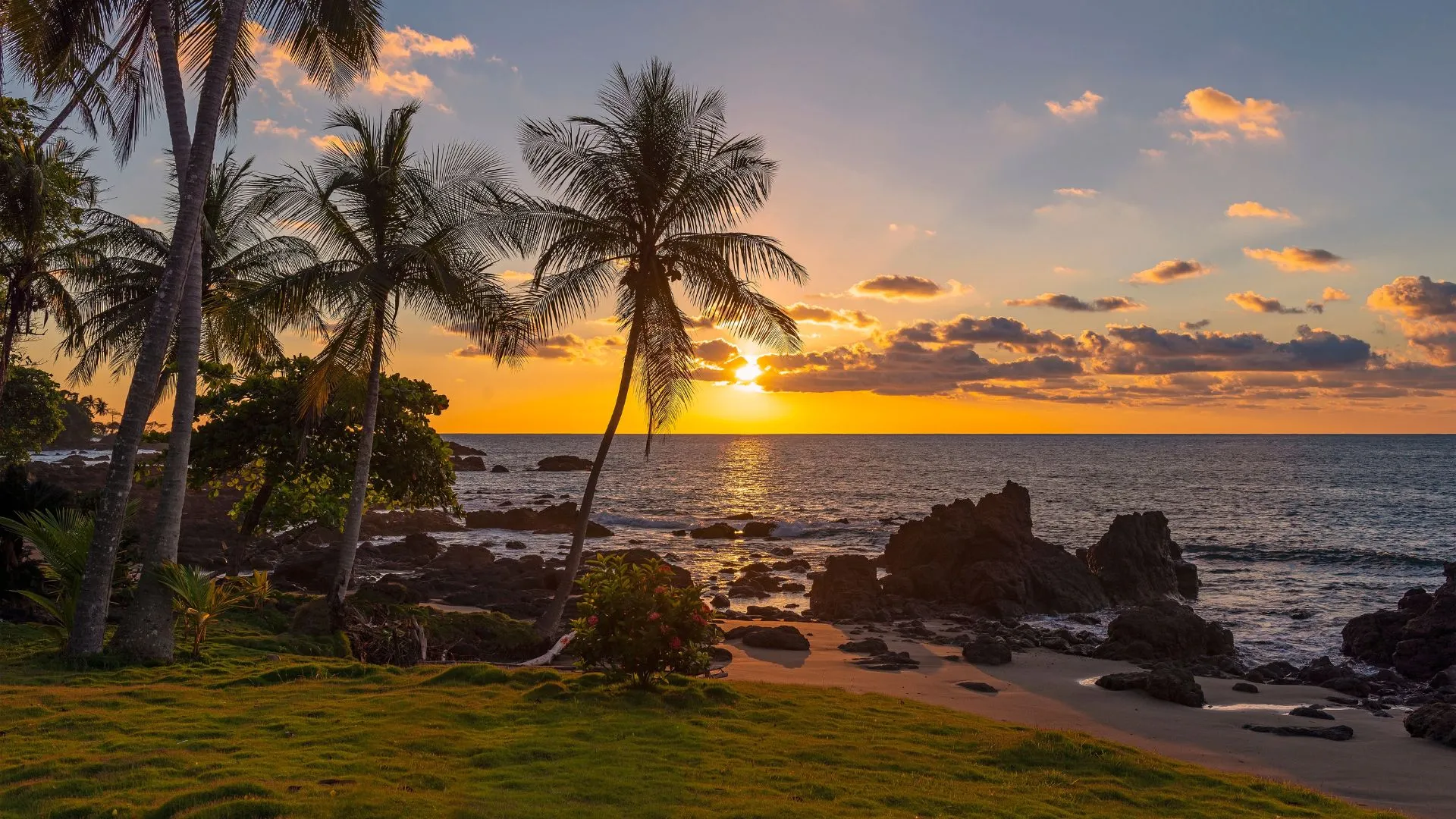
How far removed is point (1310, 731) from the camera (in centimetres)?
1586

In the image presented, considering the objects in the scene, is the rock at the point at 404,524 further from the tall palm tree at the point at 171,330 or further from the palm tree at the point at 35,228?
the tall palm tree at the point at 171,330

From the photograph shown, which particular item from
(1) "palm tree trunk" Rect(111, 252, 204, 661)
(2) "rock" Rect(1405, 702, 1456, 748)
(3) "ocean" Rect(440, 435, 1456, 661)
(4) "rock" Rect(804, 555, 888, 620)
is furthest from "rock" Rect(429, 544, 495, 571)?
(2) "rock" Rect(1405, 702, 1456, 748)

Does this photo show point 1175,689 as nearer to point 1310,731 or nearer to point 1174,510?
point 1310,731

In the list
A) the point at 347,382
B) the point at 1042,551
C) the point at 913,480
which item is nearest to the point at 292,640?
the point at 347,382

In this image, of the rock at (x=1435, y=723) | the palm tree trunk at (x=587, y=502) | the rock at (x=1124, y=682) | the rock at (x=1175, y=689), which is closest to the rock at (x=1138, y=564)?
the rock at (x=1124, y=682)

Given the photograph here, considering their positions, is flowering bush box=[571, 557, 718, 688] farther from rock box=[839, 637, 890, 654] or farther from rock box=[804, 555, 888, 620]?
rock box=[804, 555, 888, 620]

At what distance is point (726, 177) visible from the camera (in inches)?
731

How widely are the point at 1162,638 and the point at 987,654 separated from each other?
18.2ft

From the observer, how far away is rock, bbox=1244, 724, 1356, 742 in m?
15.7

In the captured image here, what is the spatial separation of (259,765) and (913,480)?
103327 mm

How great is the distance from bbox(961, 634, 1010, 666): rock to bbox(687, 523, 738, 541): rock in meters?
33.5

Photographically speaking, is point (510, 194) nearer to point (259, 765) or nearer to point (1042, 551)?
point (259, 765)

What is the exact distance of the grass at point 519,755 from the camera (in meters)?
7.50

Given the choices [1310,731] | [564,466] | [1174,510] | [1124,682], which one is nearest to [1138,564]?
[1124,682]
